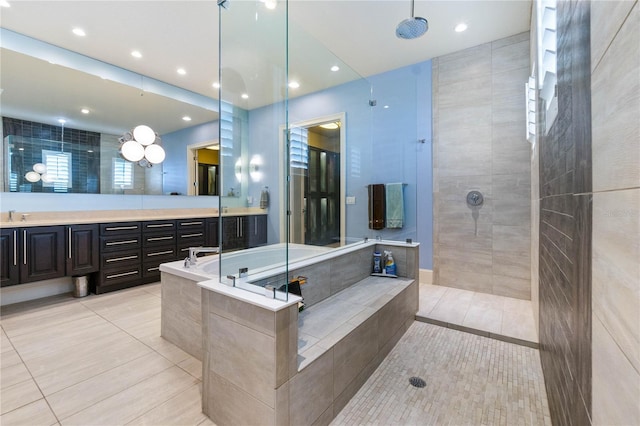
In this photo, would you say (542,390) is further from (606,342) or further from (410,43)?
(410,43)

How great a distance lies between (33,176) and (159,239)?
1.47 m

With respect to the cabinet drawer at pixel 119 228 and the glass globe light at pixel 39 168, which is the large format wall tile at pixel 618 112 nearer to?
the cabinet drawer at pixel 119 228


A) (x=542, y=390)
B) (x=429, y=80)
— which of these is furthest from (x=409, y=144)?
(x=542, y=390)

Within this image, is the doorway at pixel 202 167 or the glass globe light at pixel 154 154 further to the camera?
the doorway at pixel 202 167

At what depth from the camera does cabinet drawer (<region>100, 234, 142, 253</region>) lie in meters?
3.23

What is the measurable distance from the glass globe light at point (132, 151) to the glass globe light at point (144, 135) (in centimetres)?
8

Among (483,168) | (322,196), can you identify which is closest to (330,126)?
(322,196)

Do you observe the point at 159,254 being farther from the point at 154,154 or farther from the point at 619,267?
the point at 619,267

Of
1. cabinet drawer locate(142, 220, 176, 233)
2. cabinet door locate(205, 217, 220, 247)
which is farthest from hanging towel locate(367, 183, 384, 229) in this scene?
cabinet drawer locate(142, 220, 176, 233)

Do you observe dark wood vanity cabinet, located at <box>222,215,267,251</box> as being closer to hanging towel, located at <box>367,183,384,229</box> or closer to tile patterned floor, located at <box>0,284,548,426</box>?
tile patterned floor, located at <box>0,284,548,426</box>

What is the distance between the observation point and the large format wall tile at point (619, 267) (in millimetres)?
454

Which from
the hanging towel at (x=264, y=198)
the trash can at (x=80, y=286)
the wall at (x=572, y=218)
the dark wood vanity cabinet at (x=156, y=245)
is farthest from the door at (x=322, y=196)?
the trash can at (x=80, y=286)

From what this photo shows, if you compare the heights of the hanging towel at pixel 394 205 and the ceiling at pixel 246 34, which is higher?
the ceiling at pixel 246 34

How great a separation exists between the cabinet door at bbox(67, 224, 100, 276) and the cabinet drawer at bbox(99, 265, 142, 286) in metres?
0.14
